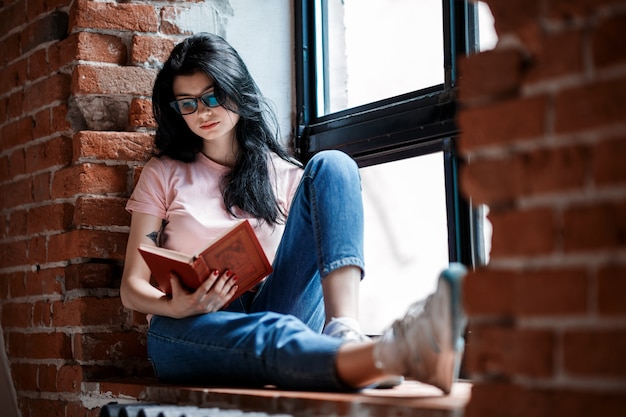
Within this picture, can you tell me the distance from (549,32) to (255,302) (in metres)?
1.28

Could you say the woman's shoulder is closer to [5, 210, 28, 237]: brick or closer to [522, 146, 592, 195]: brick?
[5, 210, 28, 237]: brick

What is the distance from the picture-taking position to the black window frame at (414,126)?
7.57ft

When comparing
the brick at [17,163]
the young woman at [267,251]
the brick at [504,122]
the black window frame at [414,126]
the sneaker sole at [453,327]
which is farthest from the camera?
the brick at [17,163]

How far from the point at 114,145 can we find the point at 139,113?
132 millimetres

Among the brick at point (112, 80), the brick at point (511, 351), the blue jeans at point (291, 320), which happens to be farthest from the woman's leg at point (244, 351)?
the brick at point (112, 80)

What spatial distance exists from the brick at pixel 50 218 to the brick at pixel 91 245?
0.13 feet

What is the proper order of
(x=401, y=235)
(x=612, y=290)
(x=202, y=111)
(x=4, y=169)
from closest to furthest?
1. (x=612, y=290)
2. (x=202, y=111)
3. (x=401, y=235)
4. (x=4, y=169)

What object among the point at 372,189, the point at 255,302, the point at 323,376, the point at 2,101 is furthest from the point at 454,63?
the point at 2,101

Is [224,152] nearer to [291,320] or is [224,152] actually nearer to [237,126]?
[237,126]

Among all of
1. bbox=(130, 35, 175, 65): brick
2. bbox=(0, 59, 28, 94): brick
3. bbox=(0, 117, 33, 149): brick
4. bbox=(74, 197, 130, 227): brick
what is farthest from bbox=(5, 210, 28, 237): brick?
bbox=(130, 35, 175, 65): brick

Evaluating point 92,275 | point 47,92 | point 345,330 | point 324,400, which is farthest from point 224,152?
point 324,400

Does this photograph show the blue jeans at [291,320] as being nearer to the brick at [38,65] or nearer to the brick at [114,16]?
the brick at [114,16]

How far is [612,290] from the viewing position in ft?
3.67

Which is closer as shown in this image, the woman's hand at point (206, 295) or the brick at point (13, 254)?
the woman's hand at point (206, 295)
